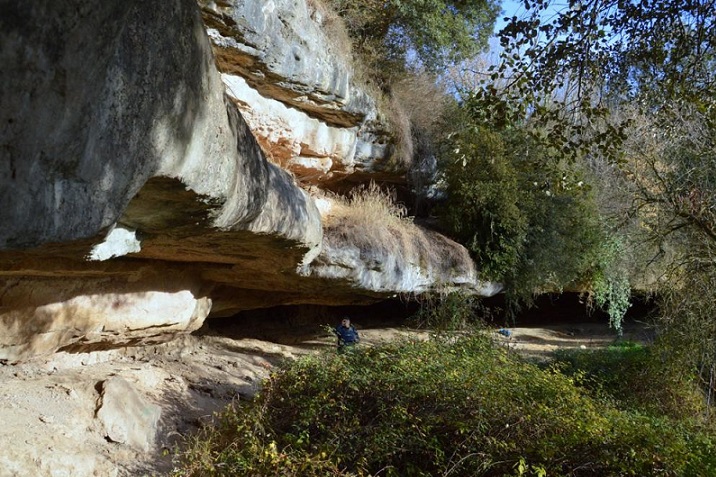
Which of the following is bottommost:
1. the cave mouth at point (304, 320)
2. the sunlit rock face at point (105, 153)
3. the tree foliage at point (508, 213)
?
the cave mouth at point (304, 320)

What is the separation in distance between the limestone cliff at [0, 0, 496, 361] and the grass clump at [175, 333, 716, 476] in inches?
69.6

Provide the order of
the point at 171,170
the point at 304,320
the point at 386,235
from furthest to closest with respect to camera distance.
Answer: the point at 304,320 < the point at 386,235 < the point at 171,170

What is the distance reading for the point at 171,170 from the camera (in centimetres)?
345

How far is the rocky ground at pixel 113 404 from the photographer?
5.04 m

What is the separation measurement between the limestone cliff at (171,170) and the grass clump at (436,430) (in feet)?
5.80

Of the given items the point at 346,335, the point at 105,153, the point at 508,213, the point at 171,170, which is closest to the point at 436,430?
the point at 171,170

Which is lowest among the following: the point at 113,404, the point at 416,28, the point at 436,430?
the point at 113,404

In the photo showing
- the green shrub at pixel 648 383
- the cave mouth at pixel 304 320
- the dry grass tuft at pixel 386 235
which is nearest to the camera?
the green shrub at pixel 648 383

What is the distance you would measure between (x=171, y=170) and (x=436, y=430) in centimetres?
347

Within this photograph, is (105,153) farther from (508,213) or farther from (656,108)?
(508,213)

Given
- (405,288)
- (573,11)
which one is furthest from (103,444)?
(405,288)

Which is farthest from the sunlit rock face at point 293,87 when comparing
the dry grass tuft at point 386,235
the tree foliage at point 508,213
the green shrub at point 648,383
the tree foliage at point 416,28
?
the green shrub at point 648,383

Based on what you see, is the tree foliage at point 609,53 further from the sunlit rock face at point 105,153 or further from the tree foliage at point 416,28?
the tree foliage at point 416,28

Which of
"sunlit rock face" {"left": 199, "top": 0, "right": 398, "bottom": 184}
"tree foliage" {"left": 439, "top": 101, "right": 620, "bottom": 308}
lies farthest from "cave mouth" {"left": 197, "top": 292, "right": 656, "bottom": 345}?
"sunlit rock face" {"left": 199, "top": 0, "right": 398, "bottom": 184}
